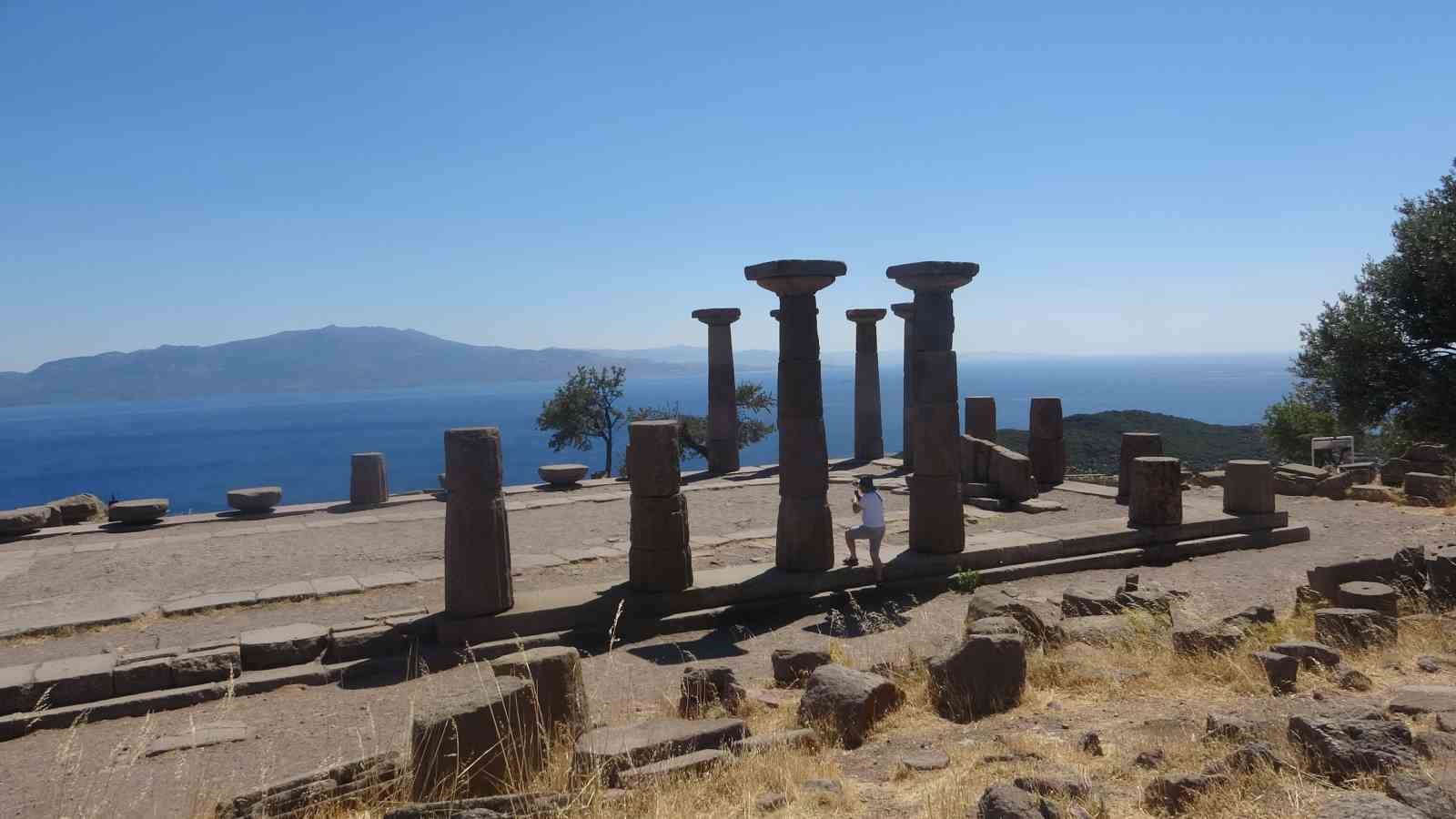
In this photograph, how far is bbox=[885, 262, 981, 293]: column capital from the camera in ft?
39.7

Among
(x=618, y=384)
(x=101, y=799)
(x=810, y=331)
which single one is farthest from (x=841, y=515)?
(x=618, y=384)

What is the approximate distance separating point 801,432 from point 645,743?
20.6 ft

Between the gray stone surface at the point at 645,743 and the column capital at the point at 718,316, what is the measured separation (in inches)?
683

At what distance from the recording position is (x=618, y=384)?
4322 centimetres

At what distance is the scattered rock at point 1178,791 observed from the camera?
15.1 ft

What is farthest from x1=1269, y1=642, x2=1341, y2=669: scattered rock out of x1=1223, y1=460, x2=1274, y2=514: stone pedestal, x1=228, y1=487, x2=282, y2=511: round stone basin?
x1=228, y1=487, x2=282, y2=511: round stone basin

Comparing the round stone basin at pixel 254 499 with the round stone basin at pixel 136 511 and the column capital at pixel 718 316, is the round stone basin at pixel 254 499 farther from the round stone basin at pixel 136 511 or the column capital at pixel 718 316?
the column capital at pixel 718 316

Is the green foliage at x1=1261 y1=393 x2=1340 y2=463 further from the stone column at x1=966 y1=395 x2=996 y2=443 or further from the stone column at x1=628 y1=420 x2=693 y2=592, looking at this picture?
the stone column at x1=628 y1=420 x2=693 y2=592

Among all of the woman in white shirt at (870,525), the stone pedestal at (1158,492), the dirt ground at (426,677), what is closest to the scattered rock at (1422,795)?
the dirt ground at (426,677)

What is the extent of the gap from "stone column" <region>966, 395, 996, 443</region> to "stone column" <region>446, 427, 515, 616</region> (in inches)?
484

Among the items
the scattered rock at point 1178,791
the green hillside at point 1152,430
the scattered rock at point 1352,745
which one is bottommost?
the green hillside at point 1152,430

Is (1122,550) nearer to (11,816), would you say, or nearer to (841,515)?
(841,515)

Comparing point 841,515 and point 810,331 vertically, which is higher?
point 810,331

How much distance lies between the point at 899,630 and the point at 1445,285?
18179 mm
